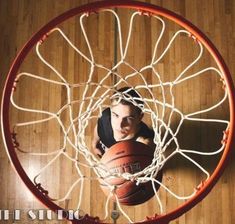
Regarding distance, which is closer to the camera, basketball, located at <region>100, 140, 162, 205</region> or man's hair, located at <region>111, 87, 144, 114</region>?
basketball, located at <region>100, 140, 162, 205</region>

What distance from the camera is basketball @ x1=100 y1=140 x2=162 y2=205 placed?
186cm

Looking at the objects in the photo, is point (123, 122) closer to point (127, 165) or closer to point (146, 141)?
point (146, 141)

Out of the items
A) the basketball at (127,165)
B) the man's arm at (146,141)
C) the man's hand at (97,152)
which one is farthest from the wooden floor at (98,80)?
the basketball at (127,165)

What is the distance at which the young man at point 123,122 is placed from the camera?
2055 mm

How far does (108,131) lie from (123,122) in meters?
0.14

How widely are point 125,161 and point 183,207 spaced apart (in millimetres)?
305

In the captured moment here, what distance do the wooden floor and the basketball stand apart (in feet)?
1.48

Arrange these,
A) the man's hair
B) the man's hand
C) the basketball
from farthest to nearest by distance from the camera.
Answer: the man's hand → the man's hair → the basketball

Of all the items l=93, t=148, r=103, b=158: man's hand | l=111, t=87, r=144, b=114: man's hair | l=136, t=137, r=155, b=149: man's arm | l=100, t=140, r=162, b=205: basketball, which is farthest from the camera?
l=93, t=148, r=103, b=158: man's hand

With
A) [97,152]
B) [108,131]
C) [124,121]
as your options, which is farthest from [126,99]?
[97,152]

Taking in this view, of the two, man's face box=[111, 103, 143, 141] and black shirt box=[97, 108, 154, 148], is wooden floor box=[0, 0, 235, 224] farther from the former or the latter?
man's face box=[111, 103, 143, 141]

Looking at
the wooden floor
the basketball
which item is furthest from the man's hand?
the basketball

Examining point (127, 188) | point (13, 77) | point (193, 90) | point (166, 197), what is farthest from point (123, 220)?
point (13, 77)

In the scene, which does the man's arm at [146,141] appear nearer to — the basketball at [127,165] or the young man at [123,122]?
the young man at [123,122]
